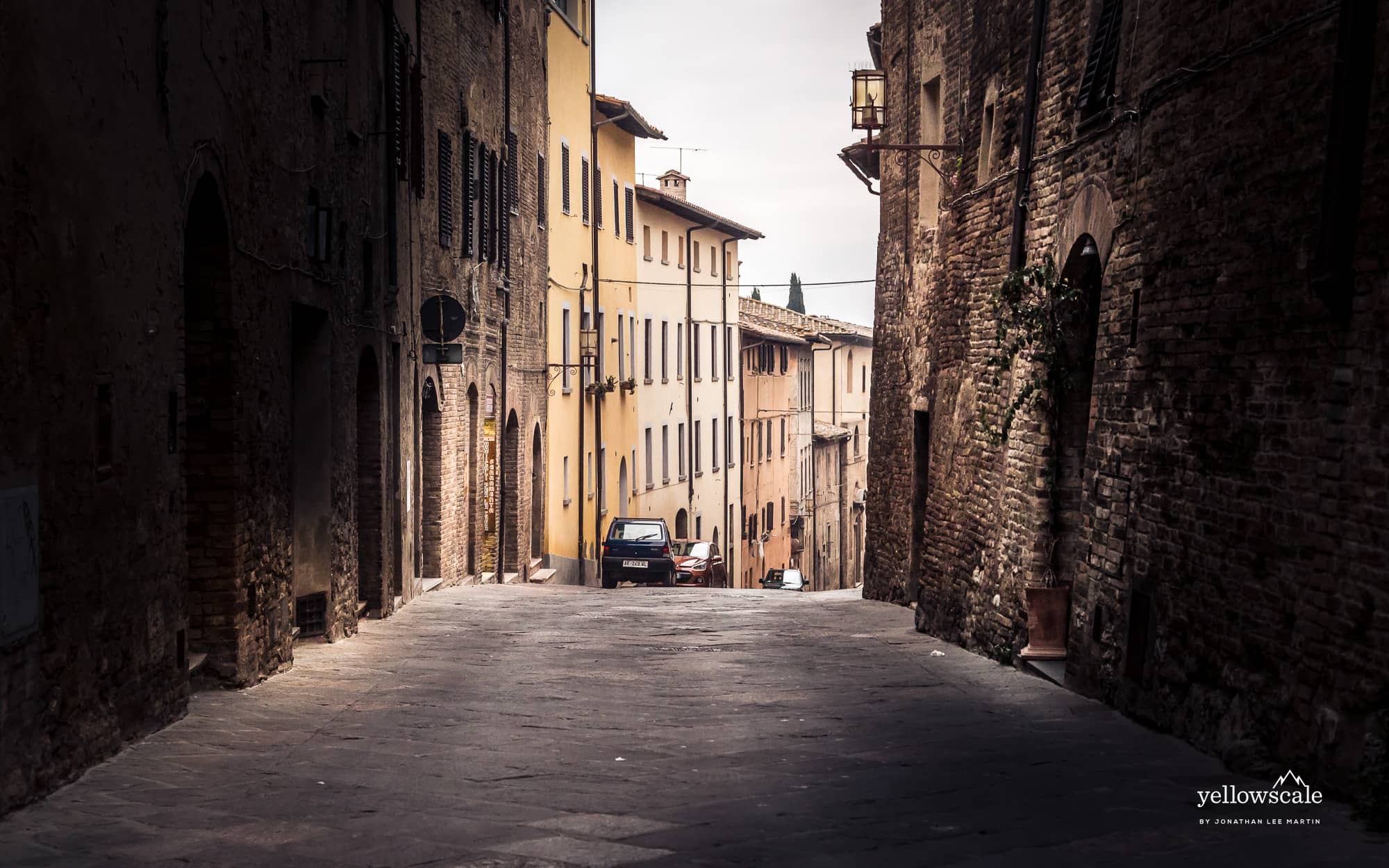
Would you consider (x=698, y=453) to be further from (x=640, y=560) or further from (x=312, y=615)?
(x=312, y=615)

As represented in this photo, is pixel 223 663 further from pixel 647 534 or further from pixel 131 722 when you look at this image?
pixel 647 534

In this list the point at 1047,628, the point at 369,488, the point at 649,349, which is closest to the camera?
the point at 1047,628

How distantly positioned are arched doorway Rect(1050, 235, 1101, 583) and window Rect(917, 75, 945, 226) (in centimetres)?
745

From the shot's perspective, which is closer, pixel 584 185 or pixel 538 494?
pixel 538 494

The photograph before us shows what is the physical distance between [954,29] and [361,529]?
8948 millimetres

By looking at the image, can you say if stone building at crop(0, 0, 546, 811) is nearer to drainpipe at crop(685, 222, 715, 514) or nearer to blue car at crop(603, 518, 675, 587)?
blue car at crop(603, 518, 675, 587)

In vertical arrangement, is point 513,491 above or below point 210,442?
below

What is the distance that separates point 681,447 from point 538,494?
16049 mm

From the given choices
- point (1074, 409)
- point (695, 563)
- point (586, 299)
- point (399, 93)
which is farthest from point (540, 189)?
point (1074, 409)

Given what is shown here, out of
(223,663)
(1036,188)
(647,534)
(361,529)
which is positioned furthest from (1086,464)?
(647,534)

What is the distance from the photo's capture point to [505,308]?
25344 mm

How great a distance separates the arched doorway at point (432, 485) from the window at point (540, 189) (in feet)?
32.2

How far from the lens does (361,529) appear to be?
1541cm

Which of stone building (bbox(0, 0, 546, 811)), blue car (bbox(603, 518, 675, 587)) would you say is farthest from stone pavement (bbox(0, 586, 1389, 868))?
blue car (bbox(603, 518, 675, 587))
